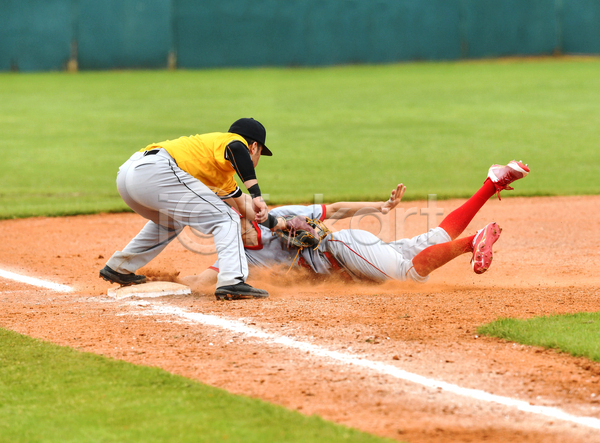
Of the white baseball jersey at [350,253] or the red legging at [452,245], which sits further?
the white baseball jersey at [350,253]

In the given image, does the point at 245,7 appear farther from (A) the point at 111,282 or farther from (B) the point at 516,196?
(A) the point at 111,282

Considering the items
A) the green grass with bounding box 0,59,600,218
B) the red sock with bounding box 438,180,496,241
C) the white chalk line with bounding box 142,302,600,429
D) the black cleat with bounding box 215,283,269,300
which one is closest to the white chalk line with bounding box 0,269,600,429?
the white chalk line with bounding box 142,302,600,429

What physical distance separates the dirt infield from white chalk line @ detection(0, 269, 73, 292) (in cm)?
10

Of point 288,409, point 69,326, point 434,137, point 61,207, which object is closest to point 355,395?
point 288,409

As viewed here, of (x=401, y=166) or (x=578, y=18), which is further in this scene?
(x=578, y=18)

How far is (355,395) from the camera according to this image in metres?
3.51

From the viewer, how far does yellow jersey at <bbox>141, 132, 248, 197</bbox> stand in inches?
207

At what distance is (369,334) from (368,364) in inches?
19.8

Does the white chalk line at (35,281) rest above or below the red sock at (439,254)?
below

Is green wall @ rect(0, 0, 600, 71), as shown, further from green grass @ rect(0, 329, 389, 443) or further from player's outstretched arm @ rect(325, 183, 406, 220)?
green grass @ rect(0, 329, 389, 443)

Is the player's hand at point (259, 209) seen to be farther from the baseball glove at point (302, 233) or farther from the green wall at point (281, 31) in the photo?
the green wall at point (281, 31)

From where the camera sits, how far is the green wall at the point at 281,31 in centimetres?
2638

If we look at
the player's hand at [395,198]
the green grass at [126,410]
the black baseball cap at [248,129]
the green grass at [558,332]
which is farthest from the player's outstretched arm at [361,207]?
the green grass at [126,410]

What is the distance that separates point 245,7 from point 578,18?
12.6 meters
